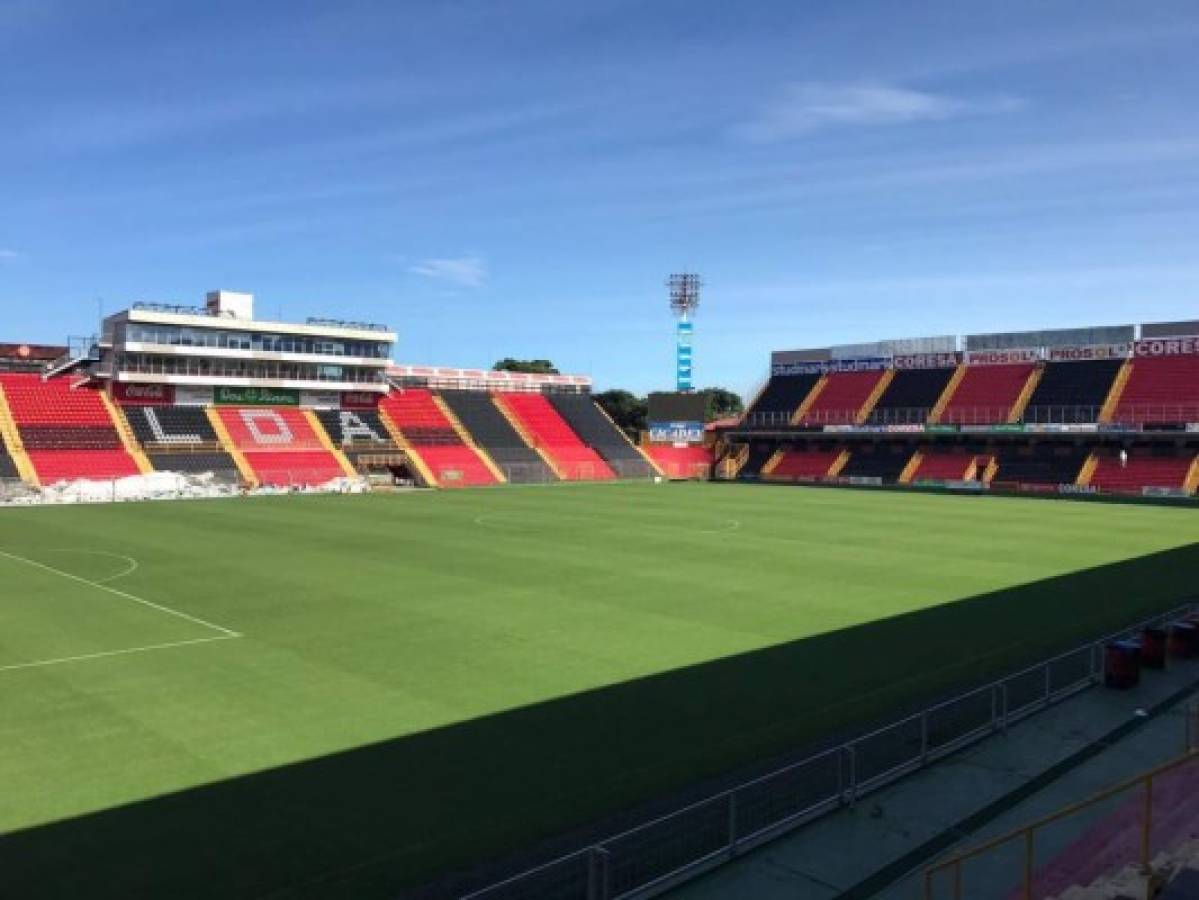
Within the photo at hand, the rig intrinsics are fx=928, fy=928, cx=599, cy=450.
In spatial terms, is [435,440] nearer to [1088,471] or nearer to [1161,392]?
[1088,471]

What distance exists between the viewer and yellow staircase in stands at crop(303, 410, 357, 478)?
6979 centimetres

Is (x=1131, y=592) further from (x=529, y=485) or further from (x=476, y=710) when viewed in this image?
(x=529, y=485)

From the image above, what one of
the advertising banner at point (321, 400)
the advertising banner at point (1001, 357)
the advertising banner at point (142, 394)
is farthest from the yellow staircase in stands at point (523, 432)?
the advertising banner at point (1001, 357)

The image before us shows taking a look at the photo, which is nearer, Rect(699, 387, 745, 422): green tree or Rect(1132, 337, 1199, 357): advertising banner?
Rect(1132, 337, 1199, 357): advertising banner

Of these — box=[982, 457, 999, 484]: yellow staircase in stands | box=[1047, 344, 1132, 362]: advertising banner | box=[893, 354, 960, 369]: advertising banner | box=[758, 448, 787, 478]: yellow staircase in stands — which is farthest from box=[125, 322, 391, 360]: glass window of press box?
box=[1047, 344, 1132, 362]: advertising banner

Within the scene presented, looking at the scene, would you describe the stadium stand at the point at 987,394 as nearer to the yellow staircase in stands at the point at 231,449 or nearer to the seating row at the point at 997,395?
the seating row at the point at 997,395

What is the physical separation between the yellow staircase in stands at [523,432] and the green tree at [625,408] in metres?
35.6

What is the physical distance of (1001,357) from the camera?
80.9m

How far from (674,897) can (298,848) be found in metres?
4.39

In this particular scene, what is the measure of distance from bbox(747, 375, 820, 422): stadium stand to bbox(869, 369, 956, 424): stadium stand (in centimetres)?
842

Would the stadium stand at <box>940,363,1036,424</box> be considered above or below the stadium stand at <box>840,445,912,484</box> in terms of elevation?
above

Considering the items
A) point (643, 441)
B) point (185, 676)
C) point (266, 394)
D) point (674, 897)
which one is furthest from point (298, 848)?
point (643, 441)

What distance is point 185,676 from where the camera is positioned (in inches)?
686

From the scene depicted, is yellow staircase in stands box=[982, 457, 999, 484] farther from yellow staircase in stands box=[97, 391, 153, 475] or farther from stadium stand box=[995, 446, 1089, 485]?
yellow staircase in stands box=[97, 391, 153, 475]
